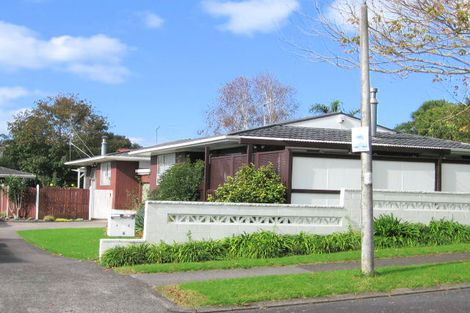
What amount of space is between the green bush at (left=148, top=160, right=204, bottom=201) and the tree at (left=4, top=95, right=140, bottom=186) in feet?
91.5

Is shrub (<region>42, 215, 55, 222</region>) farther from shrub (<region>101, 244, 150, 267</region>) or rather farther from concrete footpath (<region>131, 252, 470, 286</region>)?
concrete footpath (<region>131, 252, 470, 286</region>)

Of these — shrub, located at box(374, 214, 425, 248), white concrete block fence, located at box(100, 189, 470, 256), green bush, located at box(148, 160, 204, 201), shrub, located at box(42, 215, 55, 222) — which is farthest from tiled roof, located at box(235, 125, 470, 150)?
shrub, located at box(42, 215, 55, 222)

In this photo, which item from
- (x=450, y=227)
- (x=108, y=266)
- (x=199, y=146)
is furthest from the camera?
(x=199, y=146)

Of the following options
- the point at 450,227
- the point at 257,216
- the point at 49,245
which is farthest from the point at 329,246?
the point at 49,245

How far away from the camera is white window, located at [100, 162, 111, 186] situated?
103ft

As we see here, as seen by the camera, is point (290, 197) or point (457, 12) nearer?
point (457, 12)

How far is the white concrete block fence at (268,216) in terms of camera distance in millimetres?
12938

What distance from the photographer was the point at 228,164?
17938 millimetres

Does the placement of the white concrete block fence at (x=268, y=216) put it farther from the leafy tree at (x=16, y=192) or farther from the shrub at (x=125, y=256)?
the leafy tree at (x=16, y=192)

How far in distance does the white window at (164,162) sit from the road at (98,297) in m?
11.2

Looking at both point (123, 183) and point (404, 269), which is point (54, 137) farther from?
point (404, 269)

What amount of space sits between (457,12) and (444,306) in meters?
6.44

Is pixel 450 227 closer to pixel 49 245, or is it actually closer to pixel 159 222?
pixel 159 222

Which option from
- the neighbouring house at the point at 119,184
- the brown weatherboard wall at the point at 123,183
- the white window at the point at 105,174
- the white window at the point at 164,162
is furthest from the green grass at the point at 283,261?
the white window at the point at 105,174
